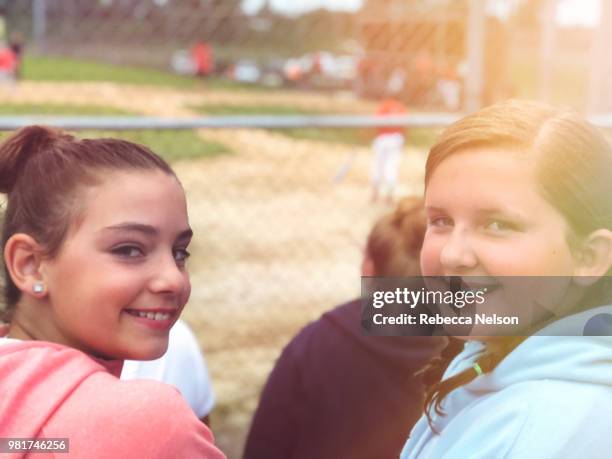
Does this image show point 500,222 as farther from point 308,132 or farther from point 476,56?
point 308,132

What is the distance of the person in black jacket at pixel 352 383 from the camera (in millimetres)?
1674

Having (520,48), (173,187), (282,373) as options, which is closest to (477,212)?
(173,187)

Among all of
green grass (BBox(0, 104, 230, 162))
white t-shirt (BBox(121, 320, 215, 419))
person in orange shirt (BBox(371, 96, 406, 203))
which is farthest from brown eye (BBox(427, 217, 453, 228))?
person in orange shirt (BBox(371, 96, 406, 203))

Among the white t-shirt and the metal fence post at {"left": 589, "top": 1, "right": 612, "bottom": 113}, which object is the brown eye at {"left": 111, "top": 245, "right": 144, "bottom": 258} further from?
the metal fence post at {"left": 589, "top": 1, "right": 612, "bottom": 113}

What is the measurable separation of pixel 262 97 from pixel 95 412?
8.11 meters

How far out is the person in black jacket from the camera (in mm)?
1674

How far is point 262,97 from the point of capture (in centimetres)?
876

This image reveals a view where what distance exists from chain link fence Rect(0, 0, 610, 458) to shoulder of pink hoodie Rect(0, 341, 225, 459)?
1245 mm

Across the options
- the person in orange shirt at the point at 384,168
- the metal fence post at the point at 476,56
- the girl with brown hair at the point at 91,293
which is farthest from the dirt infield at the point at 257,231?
the girl with brown hair at the point at 91,293

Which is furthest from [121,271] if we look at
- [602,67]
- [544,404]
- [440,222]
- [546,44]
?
[546,44]

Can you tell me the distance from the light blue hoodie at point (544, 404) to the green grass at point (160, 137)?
6.07ft

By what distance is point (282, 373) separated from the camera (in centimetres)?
184

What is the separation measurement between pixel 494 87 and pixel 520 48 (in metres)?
2.31

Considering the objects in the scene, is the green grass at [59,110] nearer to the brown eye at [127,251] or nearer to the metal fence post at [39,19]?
the metal fence post at [39,19]
